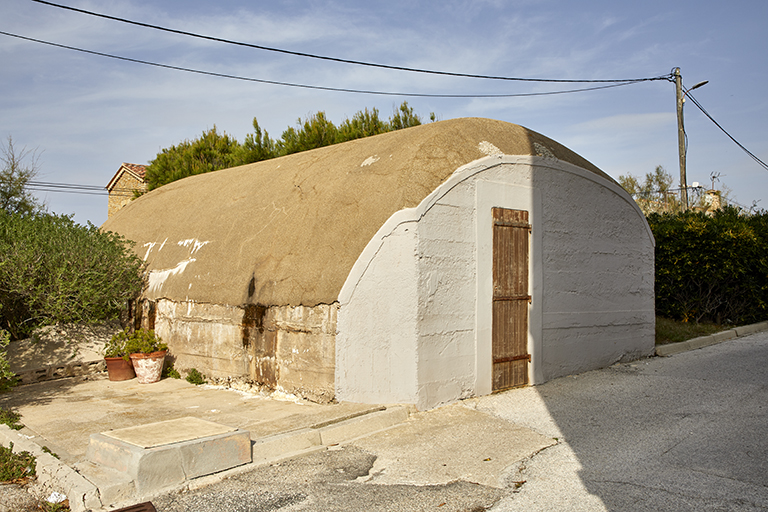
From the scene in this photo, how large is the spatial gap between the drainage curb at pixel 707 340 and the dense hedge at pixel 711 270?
31 cm

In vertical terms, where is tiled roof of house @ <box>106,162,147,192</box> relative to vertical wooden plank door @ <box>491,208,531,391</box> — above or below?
above

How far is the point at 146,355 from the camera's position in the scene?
29.4 feet

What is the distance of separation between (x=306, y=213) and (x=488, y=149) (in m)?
2.70

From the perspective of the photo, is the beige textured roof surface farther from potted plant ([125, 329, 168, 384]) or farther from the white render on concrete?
potted plant ([125, 329, 168, 384])

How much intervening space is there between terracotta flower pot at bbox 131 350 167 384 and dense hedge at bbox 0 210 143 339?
102 cm

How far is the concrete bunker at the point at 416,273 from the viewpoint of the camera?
6.89 meters

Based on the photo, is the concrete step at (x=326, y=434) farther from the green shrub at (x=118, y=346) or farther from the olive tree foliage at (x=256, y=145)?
the olive tree foliage at (x=256, y=145)

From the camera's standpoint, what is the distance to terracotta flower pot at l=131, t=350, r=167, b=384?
29.4 ft

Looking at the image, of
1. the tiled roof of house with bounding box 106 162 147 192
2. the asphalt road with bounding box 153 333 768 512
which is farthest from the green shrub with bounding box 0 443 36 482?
the tiled roof of house with bounding box 106 162 147 192

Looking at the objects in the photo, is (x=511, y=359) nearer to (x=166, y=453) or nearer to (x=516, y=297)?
(x=516, y=297)

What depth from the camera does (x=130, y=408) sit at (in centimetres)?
722

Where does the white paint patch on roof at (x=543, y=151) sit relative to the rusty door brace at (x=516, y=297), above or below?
above

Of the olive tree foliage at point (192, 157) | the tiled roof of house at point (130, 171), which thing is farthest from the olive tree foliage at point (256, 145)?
the tiled roof of house at point (130, 171)

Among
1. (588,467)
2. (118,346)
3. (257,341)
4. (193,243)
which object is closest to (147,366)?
(118,346)
